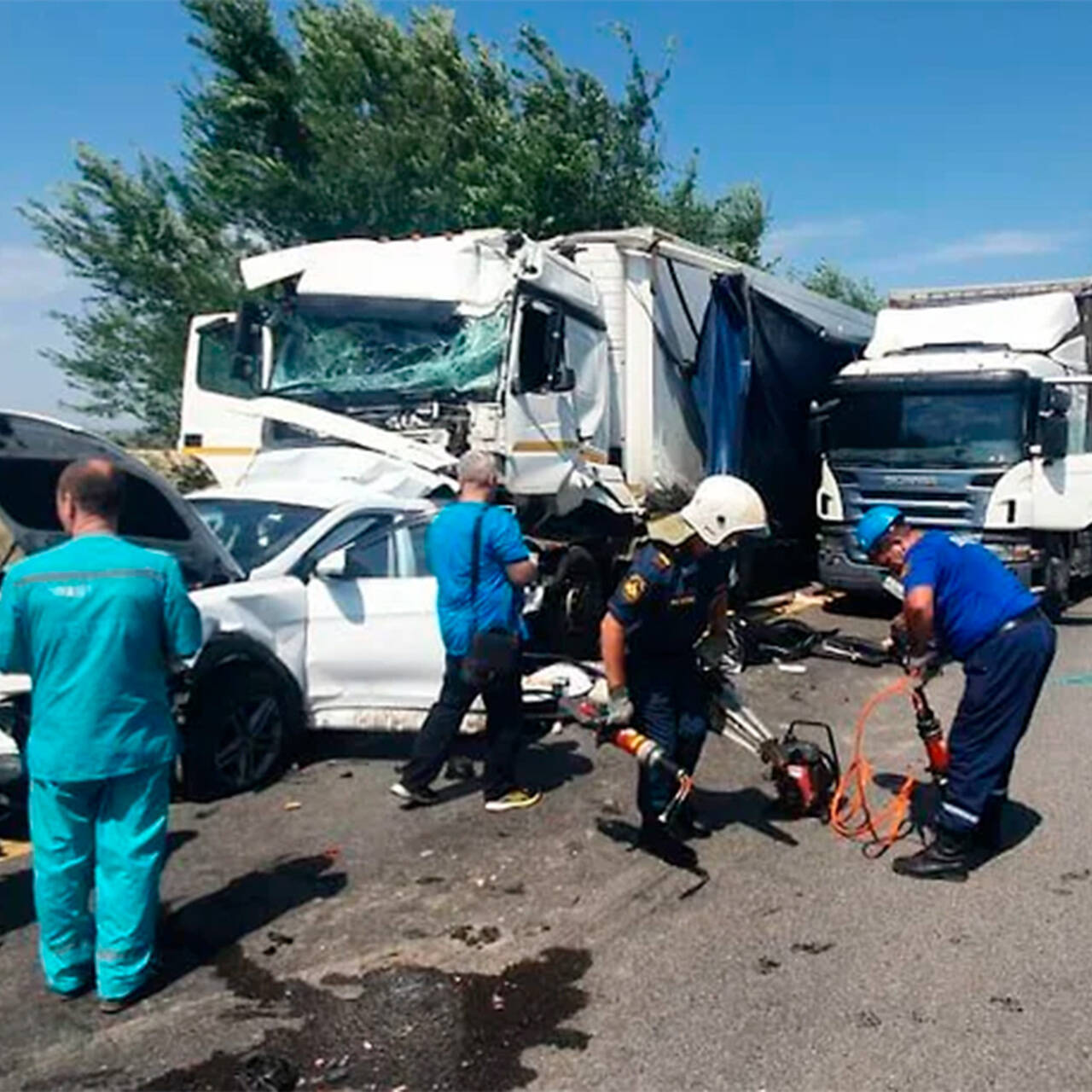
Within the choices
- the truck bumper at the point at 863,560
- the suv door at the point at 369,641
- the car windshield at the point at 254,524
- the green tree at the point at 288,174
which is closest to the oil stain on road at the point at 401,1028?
the suv door at the point at 369,641

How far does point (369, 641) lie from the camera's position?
6.70 m

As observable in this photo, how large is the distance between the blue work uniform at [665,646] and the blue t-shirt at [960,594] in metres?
0.83

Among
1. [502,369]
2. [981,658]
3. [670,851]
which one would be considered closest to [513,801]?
[670,851]

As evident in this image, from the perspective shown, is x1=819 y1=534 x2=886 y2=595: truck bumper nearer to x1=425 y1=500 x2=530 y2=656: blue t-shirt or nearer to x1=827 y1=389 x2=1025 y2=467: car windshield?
x1=827 y1=389 x2=1025 y2=467: car windshield

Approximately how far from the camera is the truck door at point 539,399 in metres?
9.14

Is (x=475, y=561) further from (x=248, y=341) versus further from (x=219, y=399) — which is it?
(x=219, y=399)

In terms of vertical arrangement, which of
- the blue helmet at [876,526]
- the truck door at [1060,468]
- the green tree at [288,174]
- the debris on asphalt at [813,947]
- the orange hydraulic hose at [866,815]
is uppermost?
the green tree at [288,174]

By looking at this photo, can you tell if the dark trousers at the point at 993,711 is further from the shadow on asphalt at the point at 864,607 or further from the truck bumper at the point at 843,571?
the shadow on asphalt at the point at 864,607

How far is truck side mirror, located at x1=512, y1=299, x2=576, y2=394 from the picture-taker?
30.2 feet

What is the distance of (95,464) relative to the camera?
162 inches

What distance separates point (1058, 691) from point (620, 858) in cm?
473

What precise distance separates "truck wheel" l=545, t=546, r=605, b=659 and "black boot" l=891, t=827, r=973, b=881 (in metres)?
4.86

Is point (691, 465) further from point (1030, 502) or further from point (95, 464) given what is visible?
point (95, 464)

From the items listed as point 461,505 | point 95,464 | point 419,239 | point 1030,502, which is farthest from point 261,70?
point 95,464
